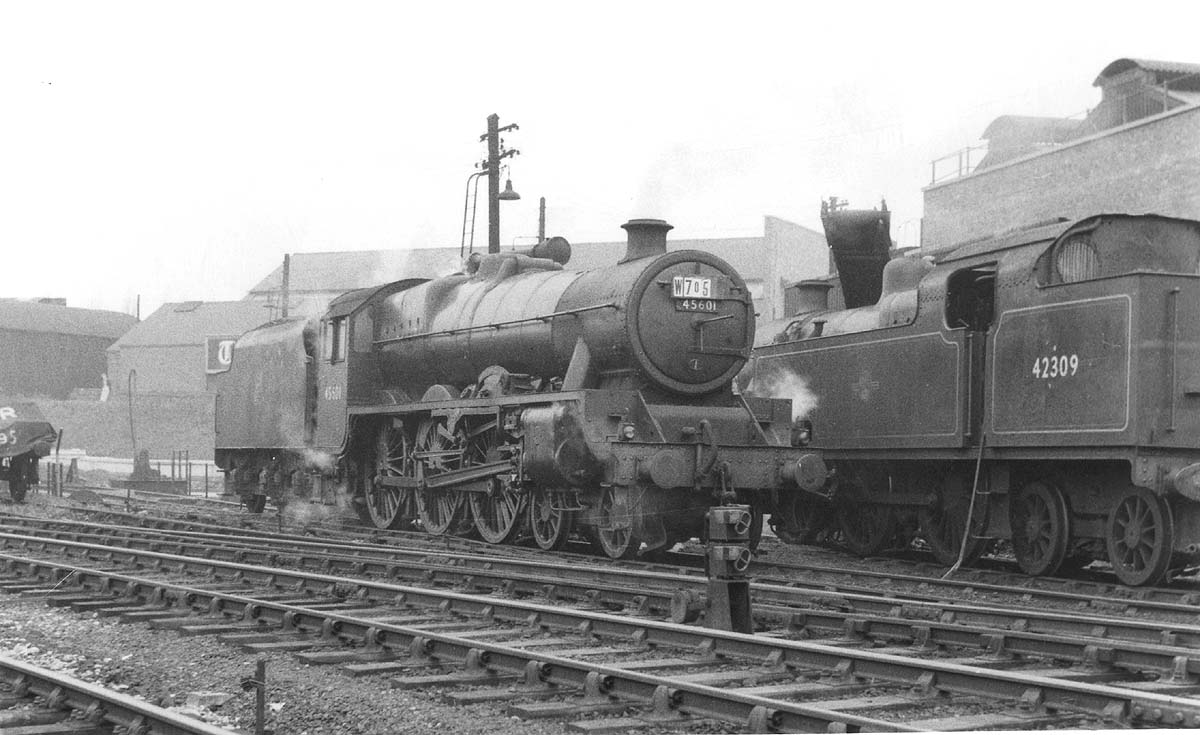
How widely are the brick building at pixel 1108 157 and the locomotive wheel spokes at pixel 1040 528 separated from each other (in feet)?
11.2

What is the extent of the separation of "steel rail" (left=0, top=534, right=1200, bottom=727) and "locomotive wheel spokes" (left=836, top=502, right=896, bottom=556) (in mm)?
6023

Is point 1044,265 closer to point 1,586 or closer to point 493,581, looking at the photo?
point 493,581

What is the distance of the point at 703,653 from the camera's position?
6.84 m

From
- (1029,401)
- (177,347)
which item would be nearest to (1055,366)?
(1029,401)

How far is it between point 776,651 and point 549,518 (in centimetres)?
615

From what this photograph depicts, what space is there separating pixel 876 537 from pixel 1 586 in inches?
317

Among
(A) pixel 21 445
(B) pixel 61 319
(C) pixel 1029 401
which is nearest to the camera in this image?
(C) pixel 1029 401

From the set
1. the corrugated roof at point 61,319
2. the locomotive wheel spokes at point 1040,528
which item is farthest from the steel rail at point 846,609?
the corrugated roof at point 61,319

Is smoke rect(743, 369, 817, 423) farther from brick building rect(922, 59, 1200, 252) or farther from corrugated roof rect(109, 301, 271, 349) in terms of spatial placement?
corrugated roof rect(109, 301, 271, 349)

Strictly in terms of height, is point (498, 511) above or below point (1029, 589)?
above

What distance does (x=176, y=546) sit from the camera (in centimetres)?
1271

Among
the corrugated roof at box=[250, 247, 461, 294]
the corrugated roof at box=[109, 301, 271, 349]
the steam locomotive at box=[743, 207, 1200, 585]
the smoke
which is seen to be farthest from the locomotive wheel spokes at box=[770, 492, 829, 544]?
the corrugated roof at box=[109, 301, 271, 349]

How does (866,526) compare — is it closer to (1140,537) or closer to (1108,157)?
(1140,537)

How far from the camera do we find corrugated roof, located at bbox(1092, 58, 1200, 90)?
35.1ft
